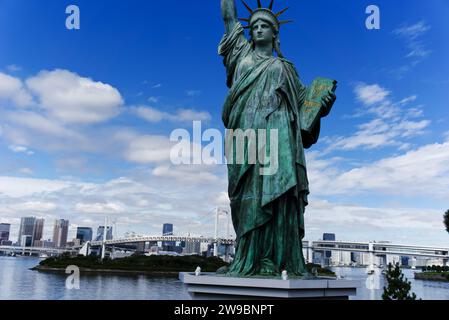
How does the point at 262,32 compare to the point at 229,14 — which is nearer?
the point at 262,32

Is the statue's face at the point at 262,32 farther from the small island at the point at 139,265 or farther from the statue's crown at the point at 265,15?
the small island at the point at 139,265

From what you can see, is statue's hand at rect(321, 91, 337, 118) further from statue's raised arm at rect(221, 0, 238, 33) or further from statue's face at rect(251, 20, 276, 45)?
statue's raised arm at rect(221, 0, 238, 33)

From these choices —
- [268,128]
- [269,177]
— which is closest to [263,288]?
[269,177]

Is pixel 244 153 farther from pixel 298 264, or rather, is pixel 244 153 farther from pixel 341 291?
pixel 341 291

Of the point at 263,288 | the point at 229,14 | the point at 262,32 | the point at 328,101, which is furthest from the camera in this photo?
the point at 229,14

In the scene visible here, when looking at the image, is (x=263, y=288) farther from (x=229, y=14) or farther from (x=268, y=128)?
(x=229, y=14)

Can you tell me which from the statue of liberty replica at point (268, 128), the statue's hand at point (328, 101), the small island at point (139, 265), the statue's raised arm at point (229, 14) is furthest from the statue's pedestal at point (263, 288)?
the small island at point (139, 265)

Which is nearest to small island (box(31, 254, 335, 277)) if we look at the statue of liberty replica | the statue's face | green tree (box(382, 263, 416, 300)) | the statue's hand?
green tree (box(382, 263, 416, 300))
